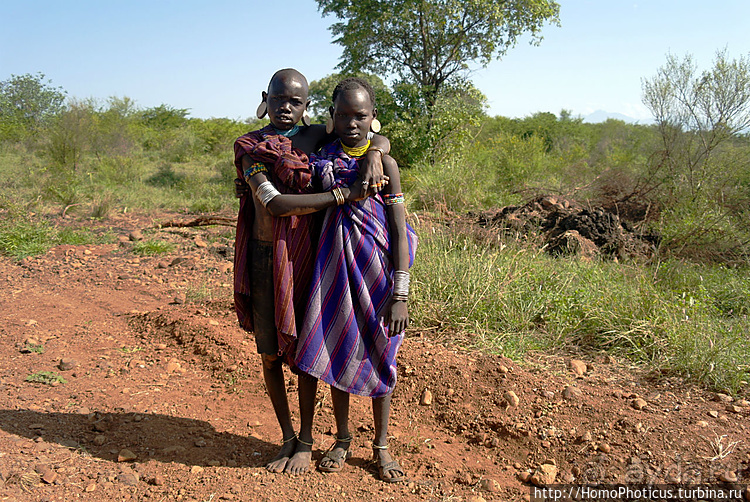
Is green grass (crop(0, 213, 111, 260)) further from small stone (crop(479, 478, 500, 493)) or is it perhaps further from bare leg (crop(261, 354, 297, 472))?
small stone (crop(479, 478, 500, 493))

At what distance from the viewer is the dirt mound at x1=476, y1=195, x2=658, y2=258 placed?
549 centimetres

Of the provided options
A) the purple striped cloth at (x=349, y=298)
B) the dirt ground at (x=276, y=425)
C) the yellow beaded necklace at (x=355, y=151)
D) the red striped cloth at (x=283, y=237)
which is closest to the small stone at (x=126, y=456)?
the dirt ground at (x=276, y=425)

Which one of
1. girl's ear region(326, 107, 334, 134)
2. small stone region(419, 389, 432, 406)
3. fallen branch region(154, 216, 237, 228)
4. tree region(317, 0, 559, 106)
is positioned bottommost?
small stone region(419, 389, 432, 406)

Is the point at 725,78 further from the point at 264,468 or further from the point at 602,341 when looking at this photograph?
the point at 264,468

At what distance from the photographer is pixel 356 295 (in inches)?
81.1

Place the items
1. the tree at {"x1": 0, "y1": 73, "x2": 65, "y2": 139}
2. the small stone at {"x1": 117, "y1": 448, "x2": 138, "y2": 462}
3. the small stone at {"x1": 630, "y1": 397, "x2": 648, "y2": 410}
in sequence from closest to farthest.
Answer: the small stone at {"x1": 117, "y1": 448, "x2": 138, "y2": 462}, the small stone at {"x1": 630, "y1": 397, "x2": 648, "y2": 410}, the tree at {"x1": 0, "y1": 73, "x2": 65, "y2": 139}

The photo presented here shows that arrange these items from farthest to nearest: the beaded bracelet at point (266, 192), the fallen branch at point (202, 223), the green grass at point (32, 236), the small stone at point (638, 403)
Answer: the fallen branch at point (202, 223) → the green grass at point (32, 236) → the small stone at point (638, 403) → the beaded bracelet at point (266, 192)

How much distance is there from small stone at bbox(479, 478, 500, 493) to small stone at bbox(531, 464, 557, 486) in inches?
7.3

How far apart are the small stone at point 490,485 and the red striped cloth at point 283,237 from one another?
977mm

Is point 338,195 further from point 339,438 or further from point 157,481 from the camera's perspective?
point 157,481

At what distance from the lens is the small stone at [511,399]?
2.78 meters

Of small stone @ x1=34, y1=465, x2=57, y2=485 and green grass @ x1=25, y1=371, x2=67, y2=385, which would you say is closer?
small stone @ x1=34, y1=465, x2=57, y2=485

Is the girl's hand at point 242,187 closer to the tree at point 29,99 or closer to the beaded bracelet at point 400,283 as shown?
the beaded bracelet at point 400,283

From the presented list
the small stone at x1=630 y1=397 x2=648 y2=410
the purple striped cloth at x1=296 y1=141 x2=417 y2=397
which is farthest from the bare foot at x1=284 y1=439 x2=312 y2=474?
the small stone at x1=630 y1=397 x2=648 y2=410
